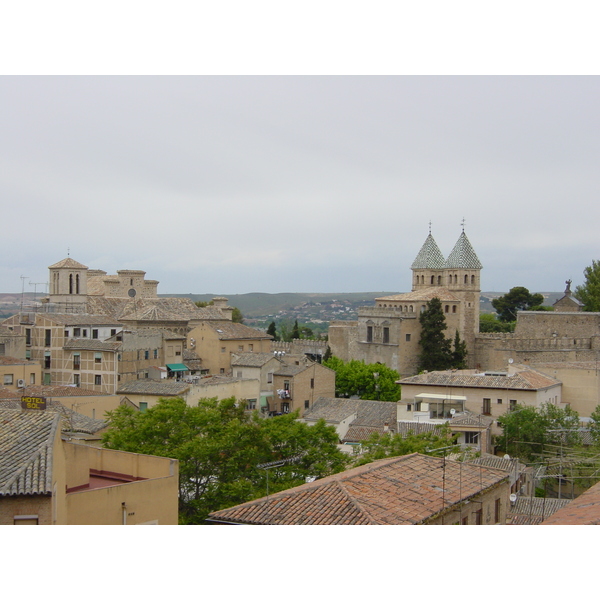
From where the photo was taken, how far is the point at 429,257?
56719 millimetres

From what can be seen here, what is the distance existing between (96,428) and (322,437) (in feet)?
21.0

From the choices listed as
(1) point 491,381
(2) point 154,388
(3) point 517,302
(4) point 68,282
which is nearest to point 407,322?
(1) point 491,381

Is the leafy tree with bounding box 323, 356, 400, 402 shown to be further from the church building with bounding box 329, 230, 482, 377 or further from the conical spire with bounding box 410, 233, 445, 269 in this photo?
the conical spire with bounding box 410, 233, 445, 269

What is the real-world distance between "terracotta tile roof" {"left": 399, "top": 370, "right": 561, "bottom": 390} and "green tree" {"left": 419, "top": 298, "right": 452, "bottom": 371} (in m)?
11.6

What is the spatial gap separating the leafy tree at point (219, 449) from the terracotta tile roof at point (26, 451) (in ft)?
16.1

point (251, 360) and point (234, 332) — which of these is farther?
point (234, 332)

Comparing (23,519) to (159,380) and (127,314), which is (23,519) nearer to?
(159,380)

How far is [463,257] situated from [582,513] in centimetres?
4364

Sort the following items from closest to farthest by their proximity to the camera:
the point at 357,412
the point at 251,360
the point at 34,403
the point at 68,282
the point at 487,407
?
the point at 34,403 → the point at 487,407 → the point at 357,412 → the point at 251,360 → the point at 68,282

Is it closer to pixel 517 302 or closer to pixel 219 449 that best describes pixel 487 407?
pixel 219 449

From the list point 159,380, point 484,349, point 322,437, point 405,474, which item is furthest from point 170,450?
point 484,349

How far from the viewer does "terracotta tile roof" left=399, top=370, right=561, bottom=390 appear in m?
31.8

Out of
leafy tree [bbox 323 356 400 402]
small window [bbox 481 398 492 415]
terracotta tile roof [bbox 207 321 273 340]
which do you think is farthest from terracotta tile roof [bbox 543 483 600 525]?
terracotta tile roof [bbox 207 321 273 340]

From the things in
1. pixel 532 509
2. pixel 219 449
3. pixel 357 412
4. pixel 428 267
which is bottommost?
pixel 532 509
